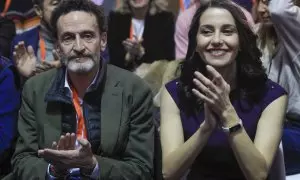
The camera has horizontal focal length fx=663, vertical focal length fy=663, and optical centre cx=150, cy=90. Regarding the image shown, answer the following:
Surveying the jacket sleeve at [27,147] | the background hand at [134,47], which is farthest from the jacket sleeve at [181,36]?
the jacket sleeve at [27,147]

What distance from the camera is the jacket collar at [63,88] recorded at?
12.4 ft

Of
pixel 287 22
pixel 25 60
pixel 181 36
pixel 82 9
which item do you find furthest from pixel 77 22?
pixel 181 36

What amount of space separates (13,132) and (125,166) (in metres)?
0.90

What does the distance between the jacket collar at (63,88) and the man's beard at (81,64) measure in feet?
0.24

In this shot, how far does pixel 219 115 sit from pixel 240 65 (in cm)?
52

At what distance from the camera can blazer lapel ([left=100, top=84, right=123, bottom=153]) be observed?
147 inches

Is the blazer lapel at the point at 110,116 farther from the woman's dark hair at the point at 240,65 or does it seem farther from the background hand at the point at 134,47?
the background hand at the point at 134,47

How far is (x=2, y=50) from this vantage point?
5.11 meters

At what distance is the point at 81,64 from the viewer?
150 inches

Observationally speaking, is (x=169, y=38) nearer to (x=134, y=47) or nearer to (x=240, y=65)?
(x=134, y=47)

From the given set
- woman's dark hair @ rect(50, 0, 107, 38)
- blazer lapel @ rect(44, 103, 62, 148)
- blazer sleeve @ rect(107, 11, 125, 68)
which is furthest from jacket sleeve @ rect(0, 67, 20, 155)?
blazer sleeve @ rect(107, 11, 125, 68)

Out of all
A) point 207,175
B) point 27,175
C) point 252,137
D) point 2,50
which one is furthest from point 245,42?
point 2,50

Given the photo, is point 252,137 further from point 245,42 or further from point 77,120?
point 77,120

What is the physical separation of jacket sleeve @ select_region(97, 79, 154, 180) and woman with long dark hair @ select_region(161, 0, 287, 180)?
12 cm
